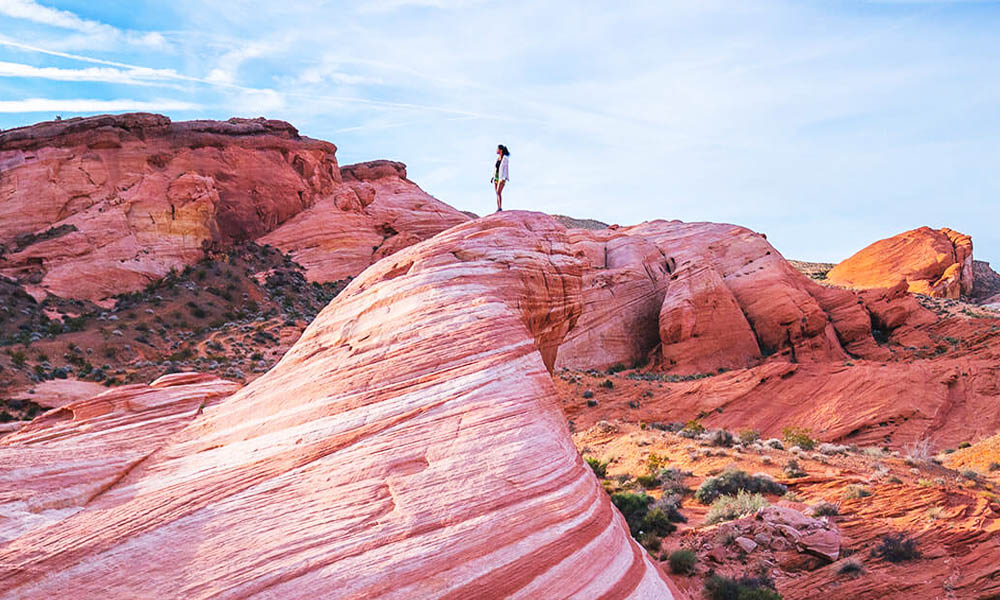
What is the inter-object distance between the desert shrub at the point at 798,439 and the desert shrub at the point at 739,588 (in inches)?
394

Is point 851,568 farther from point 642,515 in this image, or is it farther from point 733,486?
point 733,486

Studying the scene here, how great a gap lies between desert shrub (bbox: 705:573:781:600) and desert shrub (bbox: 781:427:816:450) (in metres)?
10.00

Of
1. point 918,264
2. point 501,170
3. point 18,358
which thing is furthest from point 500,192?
point 918,264

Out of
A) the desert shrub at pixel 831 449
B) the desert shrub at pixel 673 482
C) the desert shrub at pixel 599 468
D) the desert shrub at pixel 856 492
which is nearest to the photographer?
the desert shrub at pixel 856 492

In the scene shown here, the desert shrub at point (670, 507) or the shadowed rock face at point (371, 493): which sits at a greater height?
the shadowed rock face at point (371, 493)

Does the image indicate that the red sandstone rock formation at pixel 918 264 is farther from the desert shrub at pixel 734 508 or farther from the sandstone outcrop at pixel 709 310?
the desert shrub at pixel 734 508

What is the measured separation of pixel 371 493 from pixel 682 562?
757 cm

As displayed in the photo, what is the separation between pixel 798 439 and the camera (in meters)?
18.7

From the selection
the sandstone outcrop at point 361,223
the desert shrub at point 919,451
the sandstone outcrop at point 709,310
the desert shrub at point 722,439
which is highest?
the sandstone outcrop at point 361,223

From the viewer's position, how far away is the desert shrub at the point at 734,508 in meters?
12.1

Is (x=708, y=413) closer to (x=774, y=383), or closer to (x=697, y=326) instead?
(x=774, y=383)

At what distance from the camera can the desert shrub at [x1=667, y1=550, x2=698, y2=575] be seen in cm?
1034

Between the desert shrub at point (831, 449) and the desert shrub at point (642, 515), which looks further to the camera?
the desert shrub at point (831, 449)

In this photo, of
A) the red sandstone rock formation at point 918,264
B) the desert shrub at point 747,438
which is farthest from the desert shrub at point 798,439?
the red sandstone rock formation at point 918,264
